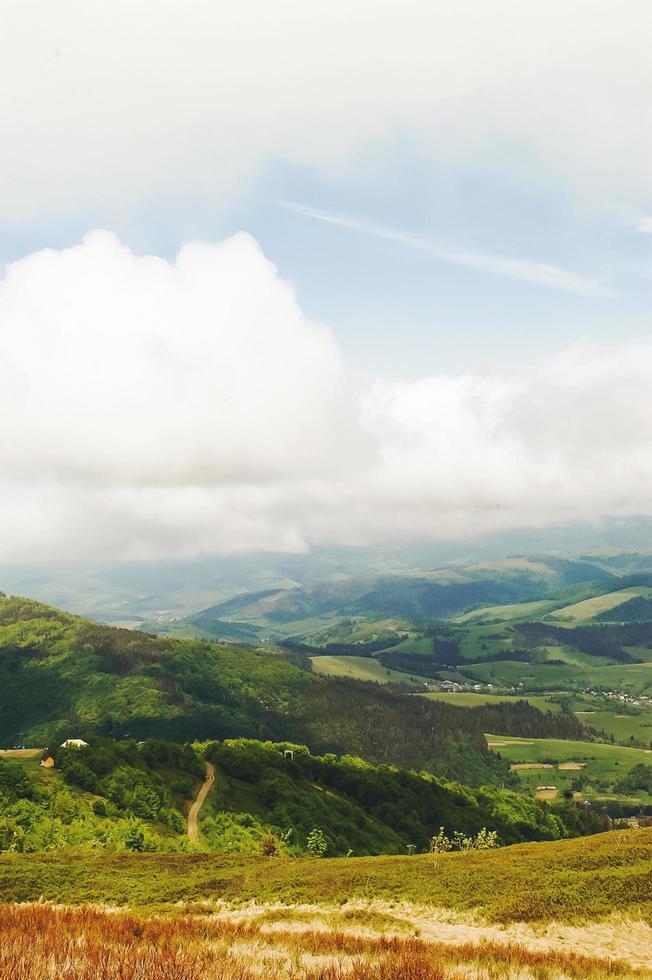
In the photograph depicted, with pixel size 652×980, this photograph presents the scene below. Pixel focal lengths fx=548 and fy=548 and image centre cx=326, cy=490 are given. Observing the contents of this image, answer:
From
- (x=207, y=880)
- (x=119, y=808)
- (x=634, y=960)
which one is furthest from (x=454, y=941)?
(x=119, y=808)

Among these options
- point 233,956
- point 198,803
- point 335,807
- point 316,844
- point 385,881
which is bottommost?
point 335,807

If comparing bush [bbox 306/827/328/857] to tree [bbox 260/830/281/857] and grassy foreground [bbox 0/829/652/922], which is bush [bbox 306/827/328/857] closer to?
tree [bbox 260/830/281/857]

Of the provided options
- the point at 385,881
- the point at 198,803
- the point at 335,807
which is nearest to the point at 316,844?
the point at 198,803

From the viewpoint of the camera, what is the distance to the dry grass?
47.2 ft

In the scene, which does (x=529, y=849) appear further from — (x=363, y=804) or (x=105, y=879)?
(x=363, y=804)

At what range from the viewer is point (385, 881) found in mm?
46906

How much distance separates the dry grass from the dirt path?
75.0 meters

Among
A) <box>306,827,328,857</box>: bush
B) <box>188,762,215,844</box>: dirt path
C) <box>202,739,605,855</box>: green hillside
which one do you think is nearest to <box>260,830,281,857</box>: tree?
<box>202,739,605,855</box>: green hillside

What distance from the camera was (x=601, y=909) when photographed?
3628 centimetres

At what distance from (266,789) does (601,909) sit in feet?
346

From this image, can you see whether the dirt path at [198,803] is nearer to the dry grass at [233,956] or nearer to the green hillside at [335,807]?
the green hillside at [335,807]

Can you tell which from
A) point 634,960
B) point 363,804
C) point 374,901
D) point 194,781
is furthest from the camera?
point 363,804

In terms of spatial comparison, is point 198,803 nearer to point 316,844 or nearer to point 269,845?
point 269,845

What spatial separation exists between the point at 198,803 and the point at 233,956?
346ft
